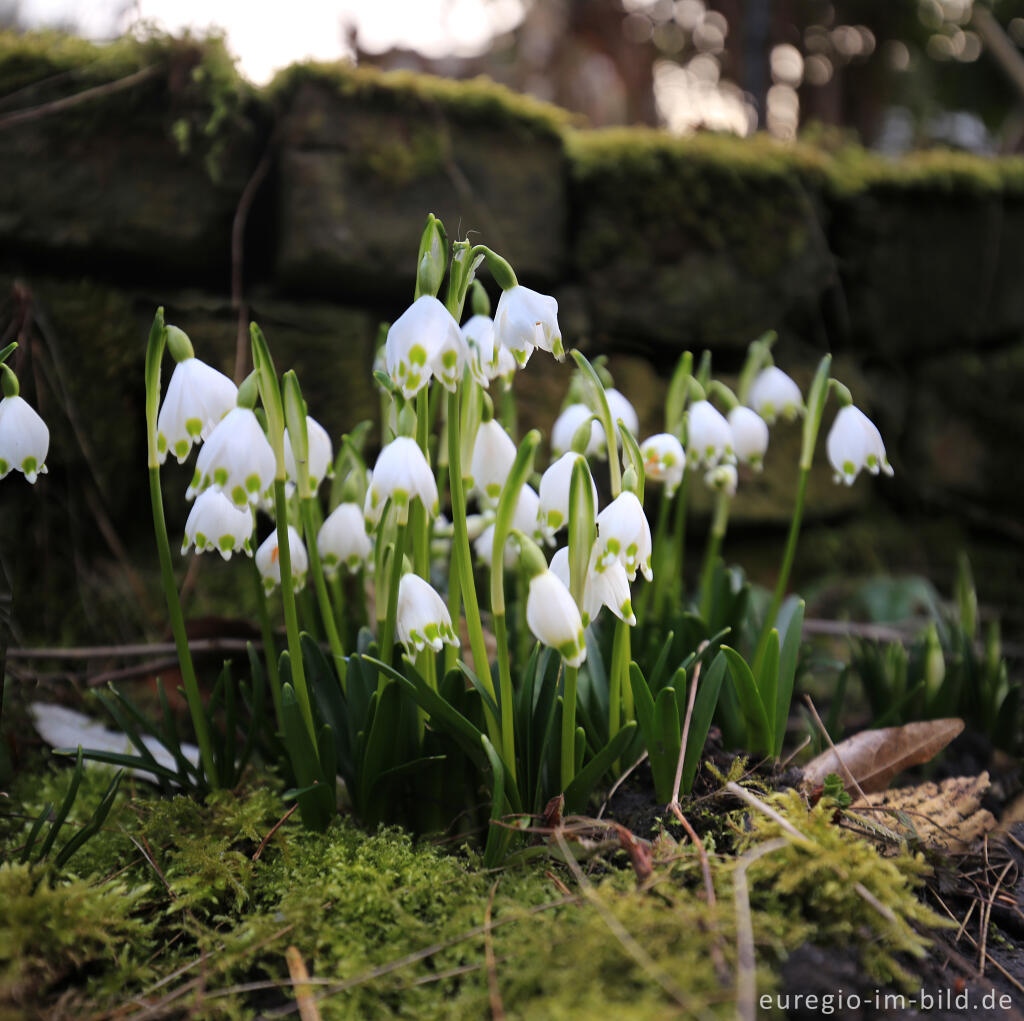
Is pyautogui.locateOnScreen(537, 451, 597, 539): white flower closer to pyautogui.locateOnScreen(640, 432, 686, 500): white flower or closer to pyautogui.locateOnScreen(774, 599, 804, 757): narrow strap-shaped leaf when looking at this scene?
pyautogui.locateOnScreen(640, 432, 686, 500): white flower

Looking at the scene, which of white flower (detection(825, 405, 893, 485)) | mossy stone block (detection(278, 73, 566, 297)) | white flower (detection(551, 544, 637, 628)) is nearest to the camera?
white flower (detection(551, 544, 637, 628))

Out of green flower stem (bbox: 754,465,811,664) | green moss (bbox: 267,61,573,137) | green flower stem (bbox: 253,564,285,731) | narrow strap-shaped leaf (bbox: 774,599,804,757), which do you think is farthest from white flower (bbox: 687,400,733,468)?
green moss (bbox: 267,61,573,137)

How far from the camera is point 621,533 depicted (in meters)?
0.95

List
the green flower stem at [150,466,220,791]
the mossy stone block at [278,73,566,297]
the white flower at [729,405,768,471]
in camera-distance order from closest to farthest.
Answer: the green flower stem at [150,466,220,791] → the white flower at [729,405,768,471] → the mossy stone block at [278,73,566,297]

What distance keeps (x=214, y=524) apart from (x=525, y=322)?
19.5 inches

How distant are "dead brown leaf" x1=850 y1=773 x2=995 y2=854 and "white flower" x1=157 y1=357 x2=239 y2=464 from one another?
39.8 inches

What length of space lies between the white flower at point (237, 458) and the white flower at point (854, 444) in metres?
0.89

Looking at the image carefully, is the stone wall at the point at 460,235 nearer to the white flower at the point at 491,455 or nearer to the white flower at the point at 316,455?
the white flower at the point at 316,455

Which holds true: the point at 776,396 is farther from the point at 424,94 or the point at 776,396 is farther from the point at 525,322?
the point at 424,94

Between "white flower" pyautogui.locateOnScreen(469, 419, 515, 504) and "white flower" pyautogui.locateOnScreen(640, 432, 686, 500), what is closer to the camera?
"white flower" pyautogui.locateOnScreen(469, 419, 515, 504)

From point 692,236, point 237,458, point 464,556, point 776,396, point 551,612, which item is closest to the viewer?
point 551,612

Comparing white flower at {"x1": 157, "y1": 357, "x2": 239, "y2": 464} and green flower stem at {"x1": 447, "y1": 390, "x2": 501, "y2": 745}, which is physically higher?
white flower at {"x1": 157, "y1": 357, "x2": 239, "y2": 464}

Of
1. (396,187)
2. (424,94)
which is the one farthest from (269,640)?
(424,94)

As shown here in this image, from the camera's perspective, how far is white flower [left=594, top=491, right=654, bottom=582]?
3.12 ft
